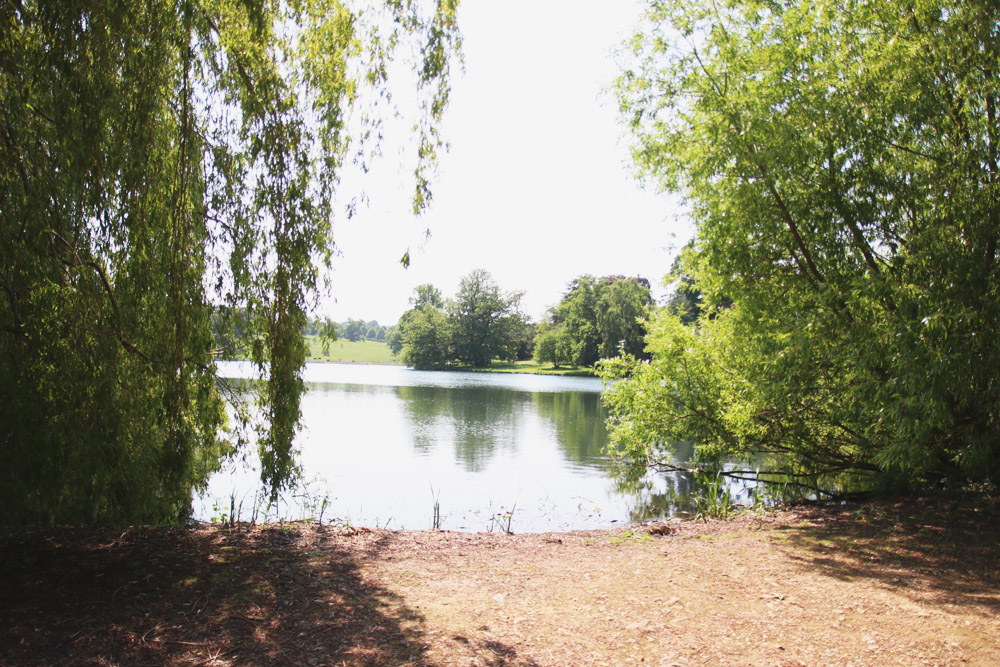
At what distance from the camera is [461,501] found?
36.2 ft

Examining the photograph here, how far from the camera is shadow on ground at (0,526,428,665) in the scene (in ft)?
12.3

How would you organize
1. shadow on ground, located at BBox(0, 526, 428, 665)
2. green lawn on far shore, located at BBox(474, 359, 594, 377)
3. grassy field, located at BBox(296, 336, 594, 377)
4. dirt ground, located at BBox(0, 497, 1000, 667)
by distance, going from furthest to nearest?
grassy field, located at BBox(296, 336, 594, 377)
green lawn on far shore, located at BBox(474, 359, 594, 377)
dirt ground, located at BBox(0, 497, 1000, 667)
shadow on ground, located at BBox(0, 526, 428, 665)

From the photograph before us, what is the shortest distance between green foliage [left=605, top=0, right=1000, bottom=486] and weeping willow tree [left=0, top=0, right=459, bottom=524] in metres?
3.64

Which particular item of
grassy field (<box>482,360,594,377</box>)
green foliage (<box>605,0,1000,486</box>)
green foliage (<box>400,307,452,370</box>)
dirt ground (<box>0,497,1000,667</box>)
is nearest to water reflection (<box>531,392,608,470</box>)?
green foliage (<box>605,0,1000,486</box>)

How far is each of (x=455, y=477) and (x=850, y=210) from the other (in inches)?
335

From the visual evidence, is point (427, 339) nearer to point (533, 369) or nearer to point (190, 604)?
point (533, 369)

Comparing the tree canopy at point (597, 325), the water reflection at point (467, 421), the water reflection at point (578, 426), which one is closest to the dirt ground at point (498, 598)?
the water reflection at point (467, 421)

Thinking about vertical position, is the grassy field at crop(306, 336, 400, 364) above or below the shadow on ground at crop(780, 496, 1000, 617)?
above

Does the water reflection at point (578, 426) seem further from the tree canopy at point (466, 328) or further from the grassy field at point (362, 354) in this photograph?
the grassy field at point (362, 354)

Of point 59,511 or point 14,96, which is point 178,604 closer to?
point 59,511

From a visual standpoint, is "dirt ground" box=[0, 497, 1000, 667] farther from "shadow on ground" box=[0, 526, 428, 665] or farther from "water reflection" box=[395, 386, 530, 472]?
"water reflection" box=[395, 386, 530, 472]

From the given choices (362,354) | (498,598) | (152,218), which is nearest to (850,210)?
(498,598)

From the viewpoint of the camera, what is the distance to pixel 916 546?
6.24 m

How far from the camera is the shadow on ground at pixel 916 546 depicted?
5.04 m
